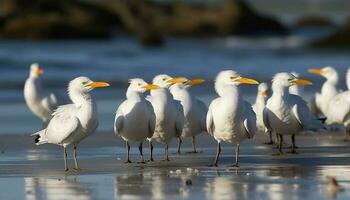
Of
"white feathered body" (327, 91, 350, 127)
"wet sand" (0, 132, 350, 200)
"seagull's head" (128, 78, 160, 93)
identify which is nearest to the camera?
"wet sand" (0, 132, 350, 200)

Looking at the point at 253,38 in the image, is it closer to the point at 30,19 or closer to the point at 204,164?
the point at 30,19

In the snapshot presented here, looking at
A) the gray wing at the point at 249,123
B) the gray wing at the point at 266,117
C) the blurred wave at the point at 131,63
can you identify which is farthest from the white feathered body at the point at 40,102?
the gray wing at the point at 249,123

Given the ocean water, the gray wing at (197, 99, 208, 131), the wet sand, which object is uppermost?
the ocean water

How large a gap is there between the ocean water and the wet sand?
3.00 metres

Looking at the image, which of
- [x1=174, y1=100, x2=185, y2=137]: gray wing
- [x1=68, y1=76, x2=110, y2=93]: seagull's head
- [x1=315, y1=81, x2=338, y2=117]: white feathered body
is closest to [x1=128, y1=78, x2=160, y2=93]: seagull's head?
[x1=174, y1=100, x2=185, y2=137]: gray wing

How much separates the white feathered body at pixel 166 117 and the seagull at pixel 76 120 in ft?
3.67

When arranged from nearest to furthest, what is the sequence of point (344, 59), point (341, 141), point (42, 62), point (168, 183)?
point (168, 183), point (341, 141), point (42, 62), point (344, 59)

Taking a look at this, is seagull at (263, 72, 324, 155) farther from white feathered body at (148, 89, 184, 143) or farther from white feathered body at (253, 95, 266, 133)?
white feathered body at (148, 89, 184, 143)

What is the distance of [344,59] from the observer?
45594 millimetres

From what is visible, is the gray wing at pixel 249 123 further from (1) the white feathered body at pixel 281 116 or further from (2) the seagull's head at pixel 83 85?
(2) the seagull's head at pixel 83 85

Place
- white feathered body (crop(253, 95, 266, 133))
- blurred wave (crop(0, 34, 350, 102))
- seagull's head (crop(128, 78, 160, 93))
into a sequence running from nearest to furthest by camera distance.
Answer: seagull's head (crop(128, 78, 160, 93)) → white feathered body (crop(253, 95, 266, 133)) → blurred wave (crop(0, 34, 350, 102))

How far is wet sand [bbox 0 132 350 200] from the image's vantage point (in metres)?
12.8

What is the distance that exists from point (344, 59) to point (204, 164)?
30599 mm

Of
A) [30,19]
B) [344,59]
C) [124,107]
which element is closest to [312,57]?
[344,59]
